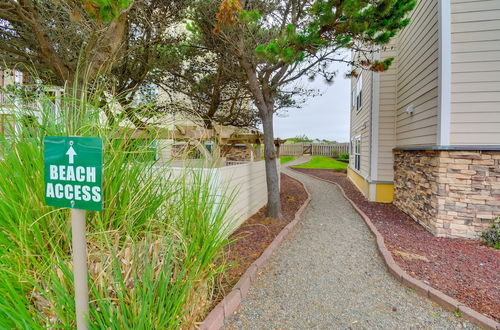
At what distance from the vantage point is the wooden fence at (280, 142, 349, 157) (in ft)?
87.4

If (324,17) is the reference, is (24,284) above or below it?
below

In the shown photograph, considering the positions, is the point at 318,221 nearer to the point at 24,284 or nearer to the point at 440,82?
the point at 440,82

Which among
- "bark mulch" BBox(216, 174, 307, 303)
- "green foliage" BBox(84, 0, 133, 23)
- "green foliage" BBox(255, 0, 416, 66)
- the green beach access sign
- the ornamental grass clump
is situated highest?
"green foliage" BBox(255, 0, 416, 66)

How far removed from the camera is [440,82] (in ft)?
15.9

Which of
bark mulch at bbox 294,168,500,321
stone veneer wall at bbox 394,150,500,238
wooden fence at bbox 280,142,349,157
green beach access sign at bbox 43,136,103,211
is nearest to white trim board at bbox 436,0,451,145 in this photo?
stone veneer wall at bbox 394,150,500,238

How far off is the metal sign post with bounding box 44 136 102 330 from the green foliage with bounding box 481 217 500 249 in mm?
5792

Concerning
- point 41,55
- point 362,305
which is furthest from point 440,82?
point 41,55

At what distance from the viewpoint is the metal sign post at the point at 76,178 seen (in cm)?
124

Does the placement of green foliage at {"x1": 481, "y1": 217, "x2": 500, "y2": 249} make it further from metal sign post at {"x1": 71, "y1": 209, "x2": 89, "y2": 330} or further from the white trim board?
metal sign post at {"x1": 71, "y1": 209, "x2": 89, "y2": 330}

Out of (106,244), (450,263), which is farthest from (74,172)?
(450,263)

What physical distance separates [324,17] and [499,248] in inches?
182

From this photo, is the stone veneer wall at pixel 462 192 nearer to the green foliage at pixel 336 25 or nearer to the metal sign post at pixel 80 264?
the green foliage at pixel 336 25

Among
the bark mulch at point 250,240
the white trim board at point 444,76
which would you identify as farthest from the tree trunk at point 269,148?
the white trim board at point 444,76

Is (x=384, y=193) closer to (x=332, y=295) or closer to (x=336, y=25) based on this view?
(x=336, y=25)
